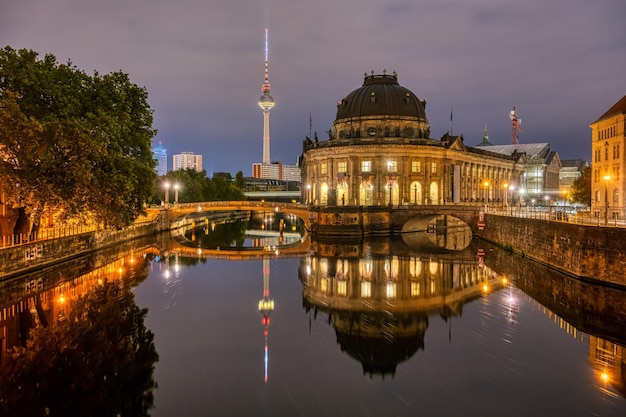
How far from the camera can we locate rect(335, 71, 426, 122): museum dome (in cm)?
9181

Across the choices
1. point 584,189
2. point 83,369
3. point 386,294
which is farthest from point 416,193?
point 83,369

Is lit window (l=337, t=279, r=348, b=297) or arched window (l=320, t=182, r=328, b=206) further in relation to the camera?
arched window (l=320, t=182, r=328, b=206)

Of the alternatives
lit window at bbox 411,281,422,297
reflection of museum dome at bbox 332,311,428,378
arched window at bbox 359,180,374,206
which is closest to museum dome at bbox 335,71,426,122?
arched window at bbox 359,180,374,206

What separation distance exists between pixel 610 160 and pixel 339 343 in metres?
52.5

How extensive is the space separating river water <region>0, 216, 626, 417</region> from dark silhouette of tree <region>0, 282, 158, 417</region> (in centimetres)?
9

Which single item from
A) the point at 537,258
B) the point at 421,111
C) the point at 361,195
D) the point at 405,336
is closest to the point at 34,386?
the point at 405,336

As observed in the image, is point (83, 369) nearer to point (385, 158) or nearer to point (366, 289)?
point (366, 289)

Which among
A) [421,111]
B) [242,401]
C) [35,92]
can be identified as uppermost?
[421,111]

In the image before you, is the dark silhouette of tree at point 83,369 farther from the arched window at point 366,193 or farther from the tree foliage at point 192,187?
the tree foliage at point 192,187

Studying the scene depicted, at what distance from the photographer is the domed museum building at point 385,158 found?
83787mm

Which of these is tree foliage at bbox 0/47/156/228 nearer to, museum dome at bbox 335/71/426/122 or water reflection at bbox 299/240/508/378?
water reflection at bbox 299/240/508/378

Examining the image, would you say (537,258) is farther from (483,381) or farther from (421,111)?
(421,111)

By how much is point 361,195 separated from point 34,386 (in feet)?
234

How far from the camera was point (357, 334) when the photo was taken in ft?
78.5
